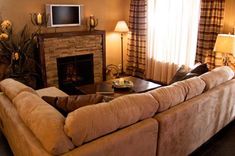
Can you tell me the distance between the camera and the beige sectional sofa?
141 cm

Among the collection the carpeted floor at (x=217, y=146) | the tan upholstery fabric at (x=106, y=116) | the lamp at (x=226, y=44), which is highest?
the lamp at (x=226, y=44)

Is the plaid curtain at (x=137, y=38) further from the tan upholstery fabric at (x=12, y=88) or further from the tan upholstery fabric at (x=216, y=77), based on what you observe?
the tan upholstery fabric at (x=12, y=88)

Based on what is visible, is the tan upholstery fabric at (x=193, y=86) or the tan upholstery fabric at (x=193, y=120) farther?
the tan upholstery fabric at (x=193, y=86)

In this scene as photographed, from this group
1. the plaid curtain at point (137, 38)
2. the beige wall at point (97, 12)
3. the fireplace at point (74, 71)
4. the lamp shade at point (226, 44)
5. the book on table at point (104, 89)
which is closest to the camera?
the lamp shade at point (226, 44)

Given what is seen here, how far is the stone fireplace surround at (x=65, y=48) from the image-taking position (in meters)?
4.11

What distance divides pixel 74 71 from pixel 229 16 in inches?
119

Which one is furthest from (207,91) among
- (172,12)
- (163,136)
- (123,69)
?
(123,69)

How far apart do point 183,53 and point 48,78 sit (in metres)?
2.60

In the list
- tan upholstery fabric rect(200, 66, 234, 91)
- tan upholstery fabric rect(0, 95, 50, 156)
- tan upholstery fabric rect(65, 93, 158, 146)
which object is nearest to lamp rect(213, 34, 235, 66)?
tan upholstery fabric rect(200, 66, 234, 91)

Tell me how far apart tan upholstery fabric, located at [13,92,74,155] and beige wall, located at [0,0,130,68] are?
2726 mm

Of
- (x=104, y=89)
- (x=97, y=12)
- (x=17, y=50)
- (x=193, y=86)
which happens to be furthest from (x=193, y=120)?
(x=97, y=12)

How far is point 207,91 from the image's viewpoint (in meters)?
2.30

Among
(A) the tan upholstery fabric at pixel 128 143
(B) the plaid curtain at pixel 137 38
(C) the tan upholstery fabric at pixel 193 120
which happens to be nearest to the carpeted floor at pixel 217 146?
(C) the tan upholstery fabric at pixel 193 120

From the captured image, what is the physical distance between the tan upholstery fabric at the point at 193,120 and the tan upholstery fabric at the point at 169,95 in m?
0.04
